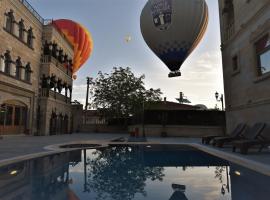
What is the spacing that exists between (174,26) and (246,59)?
4.85 m

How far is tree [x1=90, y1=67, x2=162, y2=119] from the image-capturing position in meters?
35.1

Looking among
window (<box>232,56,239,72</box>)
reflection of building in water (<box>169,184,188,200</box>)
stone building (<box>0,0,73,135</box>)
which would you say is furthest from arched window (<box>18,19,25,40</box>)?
reflection of building in water (<box>169,184,188,200</box>)

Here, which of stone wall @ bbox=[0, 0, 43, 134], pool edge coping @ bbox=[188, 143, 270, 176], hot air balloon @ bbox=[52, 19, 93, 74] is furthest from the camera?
hot air balloon @ bbox=[52, 19, 93, 74]

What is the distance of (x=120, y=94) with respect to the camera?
3541cm

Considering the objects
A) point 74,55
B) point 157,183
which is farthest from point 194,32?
point 74,55

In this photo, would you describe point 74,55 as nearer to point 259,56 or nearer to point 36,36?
point 36,36

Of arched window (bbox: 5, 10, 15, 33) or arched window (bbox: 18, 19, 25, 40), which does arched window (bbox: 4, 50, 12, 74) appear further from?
arched window (bbox: 18, 19, 25, 40)

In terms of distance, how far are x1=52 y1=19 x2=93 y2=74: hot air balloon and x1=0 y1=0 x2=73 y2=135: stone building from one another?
195 cm

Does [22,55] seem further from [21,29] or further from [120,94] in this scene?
[120,94]

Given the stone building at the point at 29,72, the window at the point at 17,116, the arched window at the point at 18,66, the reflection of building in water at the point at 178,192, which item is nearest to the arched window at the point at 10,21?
the stone building at the point at 29,72

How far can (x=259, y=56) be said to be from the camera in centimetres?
1316

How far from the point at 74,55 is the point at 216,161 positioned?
101ft

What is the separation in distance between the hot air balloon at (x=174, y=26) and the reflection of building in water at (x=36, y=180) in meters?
9.99

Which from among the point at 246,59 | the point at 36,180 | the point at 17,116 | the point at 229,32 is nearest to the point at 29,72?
the point at 17,116
